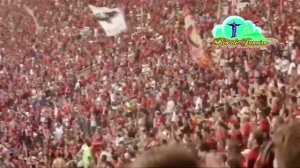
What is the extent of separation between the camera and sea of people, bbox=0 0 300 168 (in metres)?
10.9

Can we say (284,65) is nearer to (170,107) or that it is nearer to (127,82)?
(170,107)

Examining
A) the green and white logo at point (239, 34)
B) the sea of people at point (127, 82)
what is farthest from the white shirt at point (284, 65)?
the green and white logo at point (239, 34)

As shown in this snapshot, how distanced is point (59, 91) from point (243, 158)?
17.6 m

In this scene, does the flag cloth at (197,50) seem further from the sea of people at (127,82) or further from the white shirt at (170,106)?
the white shirt at (170,106)

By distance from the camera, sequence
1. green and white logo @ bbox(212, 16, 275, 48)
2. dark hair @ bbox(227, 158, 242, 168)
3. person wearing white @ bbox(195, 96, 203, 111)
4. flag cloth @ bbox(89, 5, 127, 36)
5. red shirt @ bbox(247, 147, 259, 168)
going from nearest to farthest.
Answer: red shirt @ bbox(247, 147, 259, 168) < dark hair @ bbox(227, 158, 242, 168) < person wearing white @ bbox(195, 96, 203, 111) < green and white logo @ bbox(212, 16, 275, 48) < flag cloth @ bbox(89, 5, 127, 36)

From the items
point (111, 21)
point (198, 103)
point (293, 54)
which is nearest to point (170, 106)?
point (198, 103)

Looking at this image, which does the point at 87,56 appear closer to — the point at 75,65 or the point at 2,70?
the point at 75,65

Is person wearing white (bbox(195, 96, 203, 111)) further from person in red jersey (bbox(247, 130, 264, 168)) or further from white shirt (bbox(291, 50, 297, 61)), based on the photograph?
person in red jersey (bbox(247, 130, 264, 168))

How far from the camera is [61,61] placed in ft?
78.1

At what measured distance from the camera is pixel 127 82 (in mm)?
18891

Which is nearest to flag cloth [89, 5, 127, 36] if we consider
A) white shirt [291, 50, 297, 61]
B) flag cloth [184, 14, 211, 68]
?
flag cloth [184, 14, 211, 68]

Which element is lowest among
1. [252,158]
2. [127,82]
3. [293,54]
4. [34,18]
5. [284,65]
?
[127,82]

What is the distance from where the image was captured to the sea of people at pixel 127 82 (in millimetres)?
10930

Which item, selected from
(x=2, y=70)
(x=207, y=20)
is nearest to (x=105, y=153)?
(x=207, y=20)
